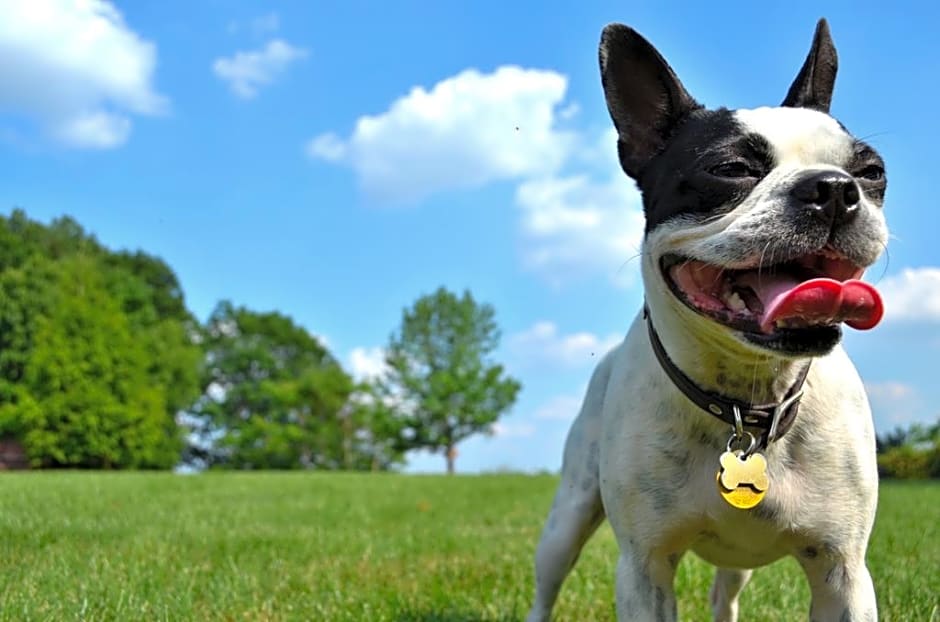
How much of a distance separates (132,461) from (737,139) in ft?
152

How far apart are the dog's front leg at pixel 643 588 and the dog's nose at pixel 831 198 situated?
56.4 inches

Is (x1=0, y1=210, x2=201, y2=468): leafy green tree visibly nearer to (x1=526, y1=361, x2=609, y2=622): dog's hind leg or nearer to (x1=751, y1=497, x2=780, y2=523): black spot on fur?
(x1=526, y1=361, x2=609, y2=622): dog's hind leg


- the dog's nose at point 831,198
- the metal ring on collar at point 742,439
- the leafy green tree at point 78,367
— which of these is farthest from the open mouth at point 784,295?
the leafy green tree at point 78,367

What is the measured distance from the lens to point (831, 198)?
→ 2.77 m

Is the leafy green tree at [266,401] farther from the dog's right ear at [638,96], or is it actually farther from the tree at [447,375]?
the dog's right ear at [638,96]

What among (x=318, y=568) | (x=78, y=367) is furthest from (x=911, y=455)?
(x=78, y=367)

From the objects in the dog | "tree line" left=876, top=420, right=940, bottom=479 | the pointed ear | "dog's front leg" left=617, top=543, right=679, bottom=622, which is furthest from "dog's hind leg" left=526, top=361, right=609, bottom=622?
"tree line" left=876, top=420, right=940, bottom=479

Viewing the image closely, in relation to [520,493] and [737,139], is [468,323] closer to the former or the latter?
[520,493]

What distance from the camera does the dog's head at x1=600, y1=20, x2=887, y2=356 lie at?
2732mm

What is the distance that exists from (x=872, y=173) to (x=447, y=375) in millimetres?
46376

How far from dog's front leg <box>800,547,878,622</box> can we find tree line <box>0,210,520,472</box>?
146 feet

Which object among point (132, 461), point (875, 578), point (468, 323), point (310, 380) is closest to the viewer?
point (875, 578)

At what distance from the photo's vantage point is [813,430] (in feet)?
10.7

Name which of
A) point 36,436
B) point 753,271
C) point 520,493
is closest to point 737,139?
point 753,271
